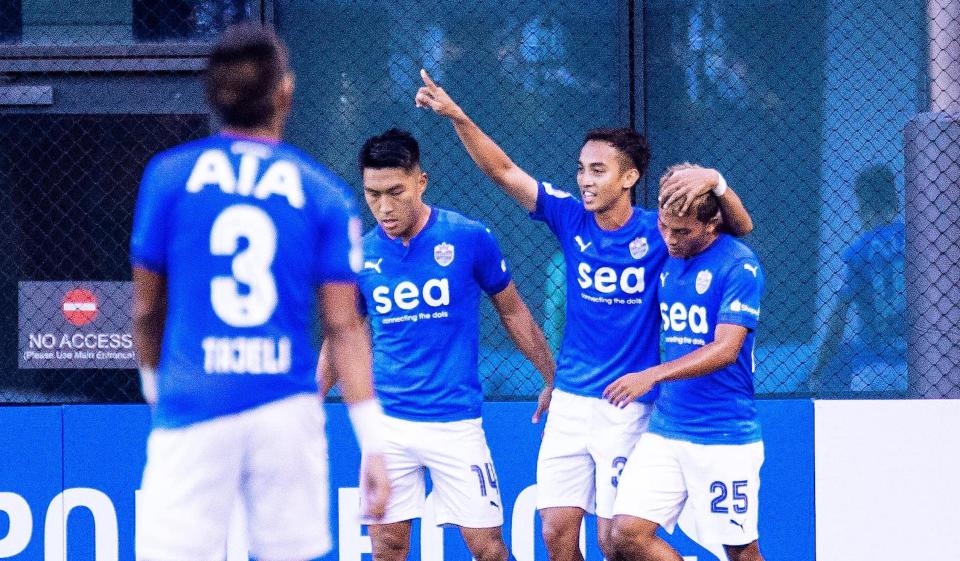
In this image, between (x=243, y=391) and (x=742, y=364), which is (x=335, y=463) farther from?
(x=243, y=391)

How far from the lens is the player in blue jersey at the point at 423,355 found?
5434 mm

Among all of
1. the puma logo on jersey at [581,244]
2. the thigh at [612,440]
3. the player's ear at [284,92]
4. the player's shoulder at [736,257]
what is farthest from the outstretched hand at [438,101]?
the player's ear at [284,92]

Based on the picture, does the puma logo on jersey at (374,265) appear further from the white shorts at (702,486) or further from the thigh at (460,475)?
the white shorts at (702,486)

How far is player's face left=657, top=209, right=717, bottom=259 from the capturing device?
5.13 meters

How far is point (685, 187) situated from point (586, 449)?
1.15 m

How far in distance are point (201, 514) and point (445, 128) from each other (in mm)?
4201

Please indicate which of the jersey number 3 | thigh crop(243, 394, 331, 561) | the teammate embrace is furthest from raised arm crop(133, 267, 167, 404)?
the teammate embrace

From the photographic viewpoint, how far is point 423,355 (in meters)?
5.45

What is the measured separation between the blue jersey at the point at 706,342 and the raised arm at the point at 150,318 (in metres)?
2.41

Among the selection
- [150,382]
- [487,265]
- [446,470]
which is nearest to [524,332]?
[487,265]

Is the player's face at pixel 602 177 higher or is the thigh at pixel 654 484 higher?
the player's face at pixel 602 177

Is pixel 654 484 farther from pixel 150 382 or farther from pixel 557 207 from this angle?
pixel 150 382

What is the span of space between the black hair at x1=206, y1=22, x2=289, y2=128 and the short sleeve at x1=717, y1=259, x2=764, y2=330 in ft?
7.61

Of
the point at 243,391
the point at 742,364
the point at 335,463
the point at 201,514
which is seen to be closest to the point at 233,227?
the point at 243,391
